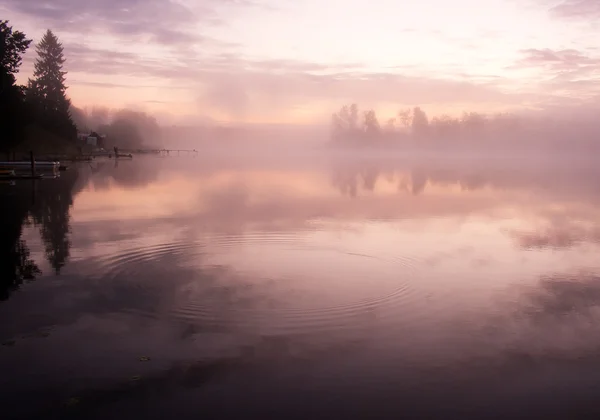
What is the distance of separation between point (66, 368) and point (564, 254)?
2071cm

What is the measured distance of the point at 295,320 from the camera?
14.1m

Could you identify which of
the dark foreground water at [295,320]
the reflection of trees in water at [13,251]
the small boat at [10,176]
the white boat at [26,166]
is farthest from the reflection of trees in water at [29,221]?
the white boat at [26,166]

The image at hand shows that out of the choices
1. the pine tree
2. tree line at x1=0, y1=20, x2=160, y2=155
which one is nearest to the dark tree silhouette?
tree line at x1=0, y1=20, x2=160, y2=155

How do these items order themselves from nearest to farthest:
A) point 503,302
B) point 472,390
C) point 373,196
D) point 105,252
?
point 472,390 < point 503,302 < point 105,252 < point 373,196

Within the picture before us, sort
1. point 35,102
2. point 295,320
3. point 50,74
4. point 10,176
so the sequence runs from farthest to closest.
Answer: point 50,74, point 35,102, point 10,176, point 295,320

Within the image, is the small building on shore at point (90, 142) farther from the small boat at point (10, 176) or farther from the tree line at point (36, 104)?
the small boat at point (10, 176)

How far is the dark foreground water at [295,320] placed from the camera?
9984mm

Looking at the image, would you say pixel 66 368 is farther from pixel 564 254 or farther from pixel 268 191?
pixel 268 191

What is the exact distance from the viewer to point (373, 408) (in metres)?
9.71

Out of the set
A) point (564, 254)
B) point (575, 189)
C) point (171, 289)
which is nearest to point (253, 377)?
point (171, 289)

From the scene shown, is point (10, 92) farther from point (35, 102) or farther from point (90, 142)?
point (90, 142)

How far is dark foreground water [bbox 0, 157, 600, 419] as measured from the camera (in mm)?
9984

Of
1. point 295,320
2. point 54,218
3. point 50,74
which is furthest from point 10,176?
point 50,74

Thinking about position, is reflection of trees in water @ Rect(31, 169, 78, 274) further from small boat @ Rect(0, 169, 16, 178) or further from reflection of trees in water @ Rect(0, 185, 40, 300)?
small boat @ Rect(0, 169, 16, 178)
